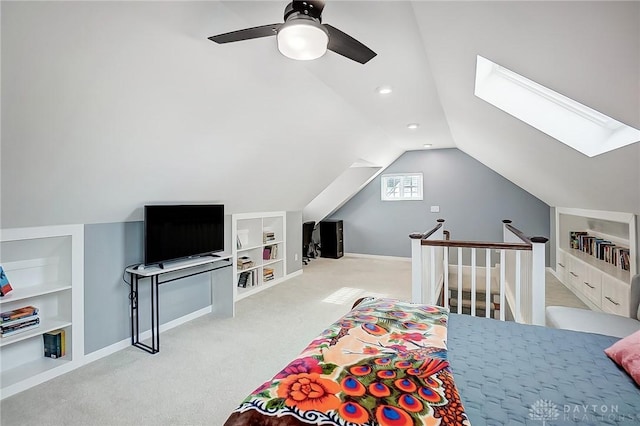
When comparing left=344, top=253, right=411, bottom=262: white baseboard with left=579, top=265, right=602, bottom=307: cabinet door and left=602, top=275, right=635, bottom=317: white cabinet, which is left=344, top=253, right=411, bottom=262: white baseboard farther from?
left=602, top=275, right=635, bottom=317: white cabinet

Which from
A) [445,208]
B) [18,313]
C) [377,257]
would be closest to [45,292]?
[18,313]

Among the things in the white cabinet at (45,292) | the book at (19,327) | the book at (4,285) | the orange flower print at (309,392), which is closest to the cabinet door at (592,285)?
the orange flower print at (309,392)

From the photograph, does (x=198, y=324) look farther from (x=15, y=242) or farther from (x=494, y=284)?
(x=494, y=284)

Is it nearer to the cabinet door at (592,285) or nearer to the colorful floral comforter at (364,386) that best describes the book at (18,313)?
the colorful floral comforter at (364,386)

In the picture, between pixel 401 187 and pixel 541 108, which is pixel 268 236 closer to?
pixel 401 187

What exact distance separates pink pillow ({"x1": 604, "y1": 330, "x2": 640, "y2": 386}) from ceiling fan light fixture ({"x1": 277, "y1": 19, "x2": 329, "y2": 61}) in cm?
196

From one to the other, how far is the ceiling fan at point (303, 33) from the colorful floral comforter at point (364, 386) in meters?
1.44

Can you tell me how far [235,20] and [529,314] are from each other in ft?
10.5

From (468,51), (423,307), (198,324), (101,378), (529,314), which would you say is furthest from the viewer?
(198,324)

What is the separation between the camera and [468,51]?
1929 mm

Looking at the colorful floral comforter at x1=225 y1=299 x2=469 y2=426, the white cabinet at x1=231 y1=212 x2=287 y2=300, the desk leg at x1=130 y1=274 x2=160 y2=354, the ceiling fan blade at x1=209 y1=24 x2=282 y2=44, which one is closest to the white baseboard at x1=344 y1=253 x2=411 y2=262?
the white cabinet at x1=231 y1=212 x2=287 y2=300

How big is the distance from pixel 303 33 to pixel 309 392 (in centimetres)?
149

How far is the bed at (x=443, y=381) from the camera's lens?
3.44 feet

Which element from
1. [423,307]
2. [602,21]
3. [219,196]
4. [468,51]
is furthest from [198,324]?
[602,21]
